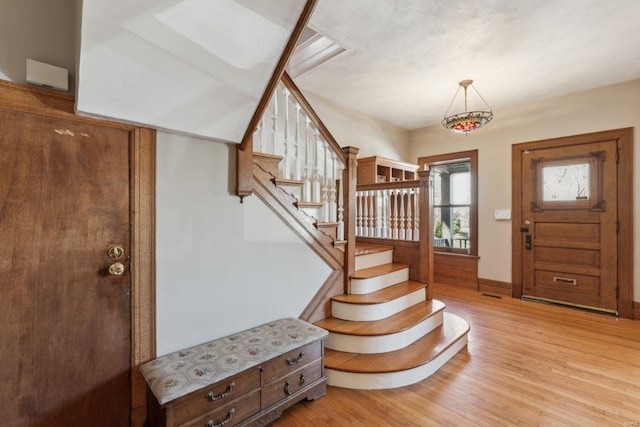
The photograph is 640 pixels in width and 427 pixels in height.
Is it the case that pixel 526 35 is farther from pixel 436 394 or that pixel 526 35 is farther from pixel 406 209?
pixel 436 394

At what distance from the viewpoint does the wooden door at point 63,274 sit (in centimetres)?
131

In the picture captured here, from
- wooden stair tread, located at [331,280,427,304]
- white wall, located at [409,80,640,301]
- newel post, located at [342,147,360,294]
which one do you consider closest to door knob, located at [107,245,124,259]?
wooden stair tread, located at [331,280,427,304]

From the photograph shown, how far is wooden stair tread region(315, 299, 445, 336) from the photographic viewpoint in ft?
7.62

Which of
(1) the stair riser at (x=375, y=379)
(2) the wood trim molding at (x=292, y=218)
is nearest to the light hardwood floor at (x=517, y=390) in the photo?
(1) the stair riser at (x=375, y=379)

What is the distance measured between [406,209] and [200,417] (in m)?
2.83

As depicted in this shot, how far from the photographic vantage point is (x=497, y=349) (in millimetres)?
2670

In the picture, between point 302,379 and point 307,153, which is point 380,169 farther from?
point 302,379

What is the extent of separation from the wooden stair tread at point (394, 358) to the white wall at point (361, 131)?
9.78ft

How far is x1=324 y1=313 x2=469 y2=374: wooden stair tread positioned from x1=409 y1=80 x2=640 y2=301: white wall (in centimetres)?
251

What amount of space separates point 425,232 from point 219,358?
242 cm

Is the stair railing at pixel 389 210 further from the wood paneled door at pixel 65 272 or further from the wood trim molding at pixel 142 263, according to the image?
the wood paneled door at pixel 65 272

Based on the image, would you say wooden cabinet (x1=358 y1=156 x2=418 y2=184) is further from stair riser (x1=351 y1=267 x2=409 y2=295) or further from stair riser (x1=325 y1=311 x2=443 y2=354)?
stair riser (x1=325 y1=311 x2=443 y2=354)

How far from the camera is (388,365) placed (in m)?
2.12

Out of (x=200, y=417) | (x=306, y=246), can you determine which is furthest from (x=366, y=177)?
(x=200, y=417)
